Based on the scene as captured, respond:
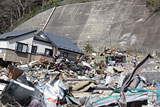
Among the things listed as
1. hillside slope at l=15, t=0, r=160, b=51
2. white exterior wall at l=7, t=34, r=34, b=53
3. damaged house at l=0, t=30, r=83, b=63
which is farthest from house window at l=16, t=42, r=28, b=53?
hillside slope at l=15, t=0, r=160, b=51

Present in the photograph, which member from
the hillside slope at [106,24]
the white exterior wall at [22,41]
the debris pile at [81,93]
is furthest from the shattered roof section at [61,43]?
the debris pile at [81,93]

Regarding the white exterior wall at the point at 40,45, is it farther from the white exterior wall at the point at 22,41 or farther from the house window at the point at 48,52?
the white exterior wall at the point at 22,41

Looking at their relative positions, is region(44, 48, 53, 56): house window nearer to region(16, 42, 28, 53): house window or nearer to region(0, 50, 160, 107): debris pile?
region(16, 42, 28, 53): house window

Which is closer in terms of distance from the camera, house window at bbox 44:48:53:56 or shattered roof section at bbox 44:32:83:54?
house window at bbox 44:48:53:56

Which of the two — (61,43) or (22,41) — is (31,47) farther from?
(61,43)

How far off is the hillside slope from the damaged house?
4312mm

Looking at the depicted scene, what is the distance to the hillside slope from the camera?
978 inches

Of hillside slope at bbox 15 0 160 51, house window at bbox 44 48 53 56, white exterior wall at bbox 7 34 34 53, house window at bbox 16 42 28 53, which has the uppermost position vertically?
hillside slope at bbox 15 0 160 51

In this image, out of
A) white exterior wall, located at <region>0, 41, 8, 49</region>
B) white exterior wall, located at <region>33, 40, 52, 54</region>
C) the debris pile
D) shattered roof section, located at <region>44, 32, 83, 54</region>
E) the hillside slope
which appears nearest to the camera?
the debris pile

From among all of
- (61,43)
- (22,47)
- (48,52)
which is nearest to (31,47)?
(22,47)

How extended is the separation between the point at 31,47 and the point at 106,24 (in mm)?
11452

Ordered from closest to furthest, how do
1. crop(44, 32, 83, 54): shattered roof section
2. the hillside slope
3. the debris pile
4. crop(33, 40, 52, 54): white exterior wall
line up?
1. the debris pile
2. crop(33, 40, 52, 54): white exterior wall
3. crop(44, 32, 83, 54): shattered roof section
4. the hillside slope

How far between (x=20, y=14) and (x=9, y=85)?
39.8 metres

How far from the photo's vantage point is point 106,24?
29156 mm
